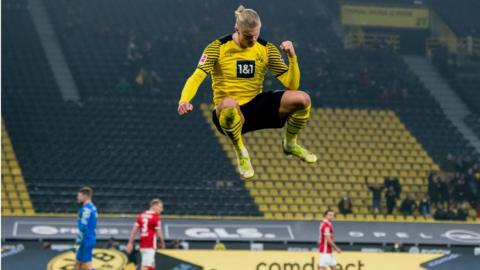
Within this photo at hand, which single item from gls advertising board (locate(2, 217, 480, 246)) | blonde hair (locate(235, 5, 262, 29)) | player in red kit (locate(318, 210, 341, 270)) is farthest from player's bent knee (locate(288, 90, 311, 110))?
gls advertising board (locate(2, 217, 480, 246))

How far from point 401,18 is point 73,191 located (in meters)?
15.2

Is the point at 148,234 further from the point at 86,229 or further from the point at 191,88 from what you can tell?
the point at 191,88

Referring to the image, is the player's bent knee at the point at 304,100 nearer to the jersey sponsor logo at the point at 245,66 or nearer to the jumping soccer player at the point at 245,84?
the jumping soccer player at the point at 245,84

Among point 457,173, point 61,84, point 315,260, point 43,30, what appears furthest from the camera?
point 43,30

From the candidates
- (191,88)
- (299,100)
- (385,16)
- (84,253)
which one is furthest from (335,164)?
(191,88)

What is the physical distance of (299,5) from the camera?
37.1 metres

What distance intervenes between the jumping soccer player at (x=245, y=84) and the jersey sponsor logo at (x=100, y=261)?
1079cm

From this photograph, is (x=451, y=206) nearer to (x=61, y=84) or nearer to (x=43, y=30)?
(x=61, y=84)

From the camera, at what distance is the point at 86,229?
1558cm

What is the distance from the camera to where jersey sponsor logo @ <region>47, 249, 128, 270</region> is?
19.1 meters

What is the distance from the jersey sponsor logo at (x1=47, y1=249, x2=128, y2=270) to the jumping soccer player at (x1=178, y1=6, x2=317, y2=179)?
10790 millimetres

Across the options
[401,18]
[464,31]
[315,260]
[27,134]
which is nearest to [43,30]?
[27,134]

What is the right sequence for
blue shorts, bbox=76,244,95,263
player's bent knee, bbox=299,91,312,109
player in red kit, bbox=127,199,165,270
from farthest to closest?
player in red kit, bbox=127,199,165,270 → blue shorts, bbox=76,244,95,263 → player's bent knee, bbox=299,91,312,109

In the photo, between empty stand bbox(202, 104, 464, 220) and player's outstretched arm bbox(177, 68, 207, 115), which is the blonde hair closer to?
player's outstretched arm bbox(177, 68, 207, 115)
